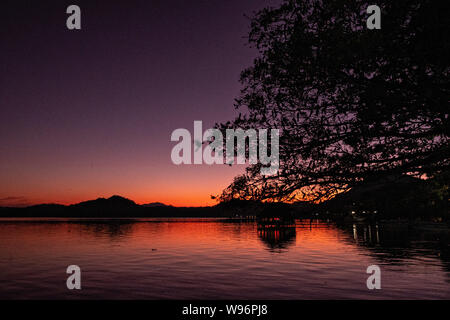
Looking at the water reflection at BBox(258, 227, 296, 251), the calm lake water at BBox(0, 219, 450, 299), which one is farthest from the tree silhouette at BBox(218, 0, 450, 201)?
the water reflection at BBox(258, 227, 296, 251)

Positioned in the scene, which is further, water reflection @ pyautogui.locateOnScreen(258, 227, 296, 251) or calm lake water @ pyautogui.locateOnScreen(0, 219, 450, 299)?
water reflection @ pyautogui.locateOnScreen(258, 227, 296, 251)

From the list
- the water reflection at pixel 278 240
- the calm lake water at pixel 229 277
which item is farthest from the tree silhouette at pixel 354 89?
the water reflection at pixel 278 240

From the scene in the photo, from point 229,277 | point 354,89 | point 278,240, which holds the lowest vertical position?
point 278,240

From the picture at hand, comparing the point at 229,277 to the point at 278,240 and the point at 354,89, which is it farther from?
the point at 278,240

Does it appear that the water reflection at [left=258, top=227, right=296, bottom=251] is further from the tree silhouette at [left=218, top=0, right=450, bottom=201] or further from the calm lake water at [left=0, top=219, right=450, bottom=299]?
the tree silhouette at [left=218, top=0, right=450, bottom=201]

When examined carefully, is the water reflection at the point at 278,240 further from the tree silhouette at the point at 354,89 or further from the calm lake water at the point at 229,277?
the tree silhouette at the point at 354,89

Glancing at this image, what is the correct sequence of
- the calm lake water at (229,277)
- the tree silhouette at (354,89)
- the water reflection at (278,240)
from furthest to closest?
the water reflection at (278,240) → the calm lake water at (229,277) → the tree silhouette at (354,89)

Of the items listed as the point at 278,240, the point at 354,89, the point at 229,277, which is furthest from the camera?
the point at 278,240

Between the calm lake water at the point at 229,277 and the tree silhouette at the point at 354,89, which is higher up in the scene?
the tree silhouette at the point at 354,89

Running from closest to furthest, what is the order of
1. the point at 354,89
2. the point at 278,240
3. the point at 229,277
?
1. the point at 354,89
2. the point at 229,277
3. the point at 278,240

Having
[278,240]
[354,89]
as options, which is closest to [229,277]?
[354,89]
